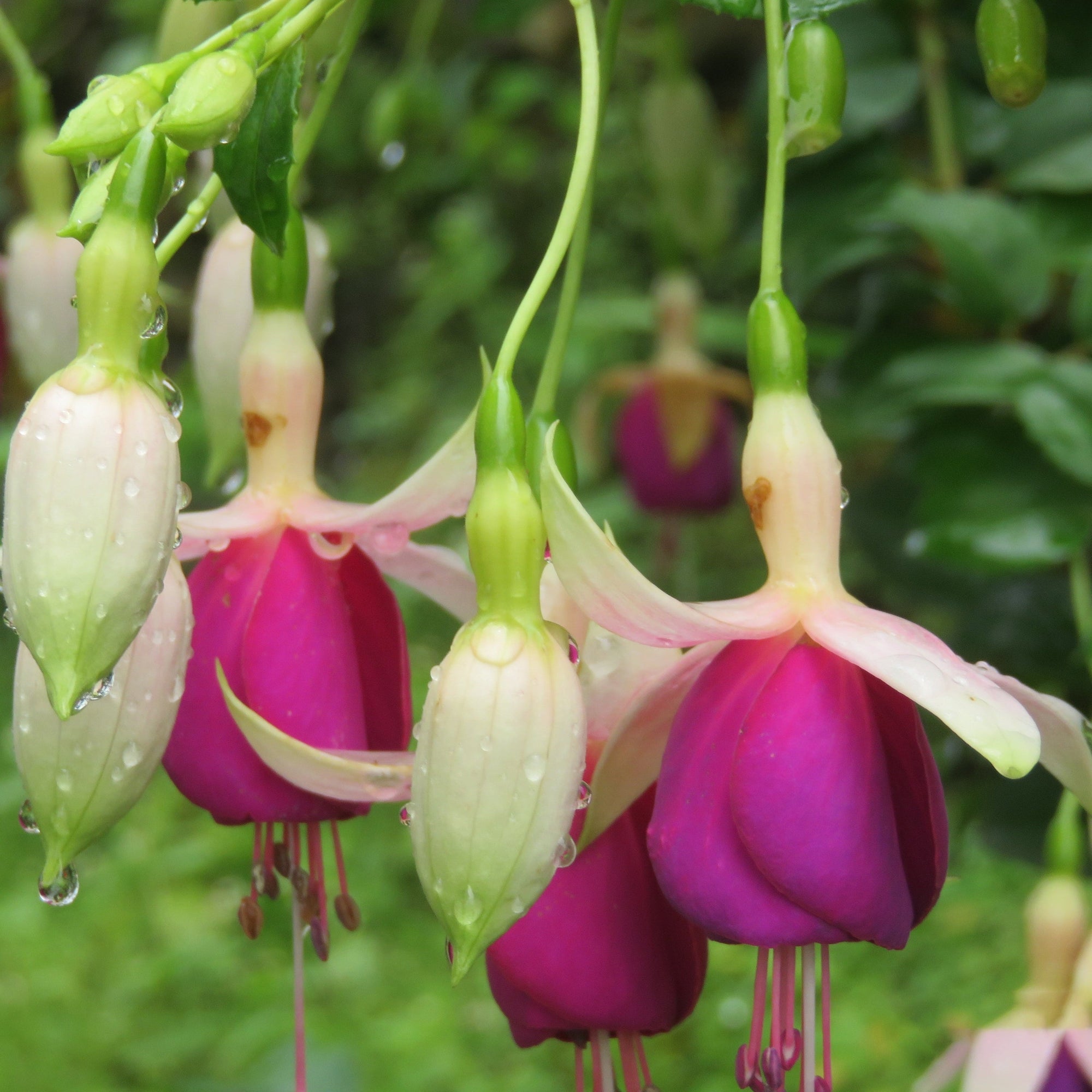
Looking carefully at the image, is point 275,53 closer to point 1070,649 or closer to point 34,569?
point 34,569

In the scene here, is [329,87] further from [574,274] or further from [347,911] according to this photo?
[347,911]

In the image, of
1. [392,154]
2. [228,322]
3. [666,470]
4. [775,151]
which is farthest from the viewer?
[666,470]

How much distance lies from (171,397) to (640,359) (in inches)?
54.5

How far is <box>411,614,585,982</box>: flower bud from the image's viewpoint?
0.39 m

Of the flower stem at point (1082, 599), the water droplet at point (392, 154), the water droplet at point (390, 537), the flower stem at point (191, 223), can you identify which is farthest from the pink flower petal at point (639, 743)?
the water droplet at point (392, 154)

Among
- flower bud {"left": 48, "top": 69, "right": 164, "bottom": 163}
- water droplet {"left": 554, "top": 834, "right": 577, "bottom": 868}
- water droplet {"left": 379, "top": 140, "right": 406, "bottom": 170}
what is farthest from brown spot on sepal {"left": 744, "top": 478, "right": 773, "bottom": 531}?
water droplet {"left": 379, "top": 140, "right": 406, "bottom": 170}

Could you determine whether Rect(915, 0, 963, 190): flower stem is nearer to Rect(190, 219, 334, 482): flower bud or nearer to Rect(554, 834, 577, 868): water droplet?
Rect(190, 219, 334, 482): flower bud

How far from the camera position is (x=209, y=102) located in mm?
396

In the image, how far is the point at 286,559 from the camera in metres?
0.52

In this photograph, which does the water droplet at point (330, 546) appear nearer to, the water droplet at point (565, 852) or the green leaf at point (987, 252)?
the water droplet at point (565, 852)

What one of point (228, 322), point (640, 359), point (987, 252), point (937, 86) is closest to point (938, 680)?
point (228, 322)

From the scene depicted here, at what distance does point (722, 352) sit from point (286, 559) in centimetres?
110

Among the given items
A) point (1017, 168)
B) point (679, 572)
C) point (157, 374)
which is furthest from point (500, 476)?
point (679, 572)

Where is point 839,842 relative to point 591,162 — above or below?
below
